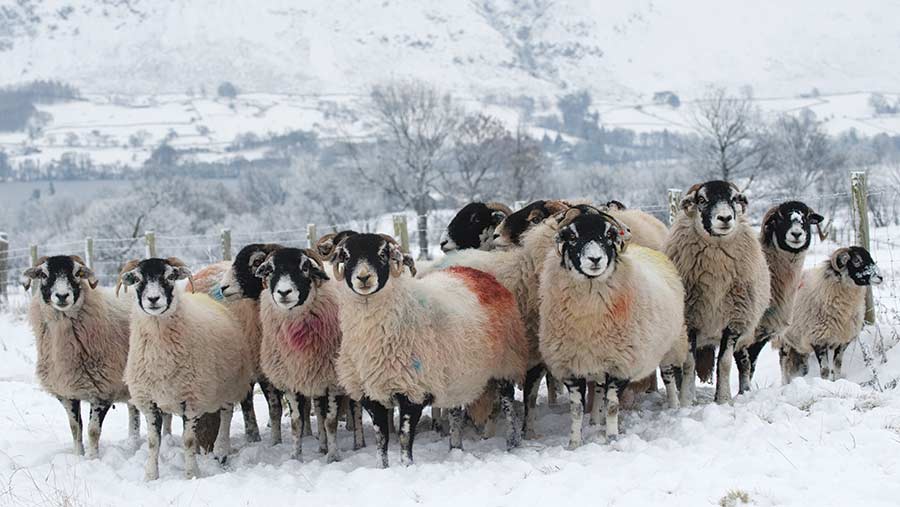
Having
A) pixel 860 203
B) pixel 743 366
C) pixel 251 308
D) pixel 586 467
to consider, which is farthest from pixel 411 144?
pixel 586 467

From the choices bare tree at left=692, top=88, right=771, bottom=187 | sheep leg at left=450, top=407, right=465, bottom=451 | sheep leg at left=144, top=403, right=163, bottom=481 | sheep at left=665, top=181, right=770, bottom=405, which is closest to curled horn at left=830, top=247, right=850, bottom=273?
sheep at left=665, top=181, right=770, bottom=405

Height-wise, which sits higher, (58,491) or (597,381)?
(597,381)

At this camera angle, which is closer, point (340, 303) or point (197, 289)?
point (340, 303)

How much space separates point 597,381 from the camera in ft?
26.5

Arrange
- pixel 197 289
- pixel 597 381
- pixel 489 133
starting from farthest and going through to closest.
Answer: pixel 489 133
pixel 197 289
pixel 597 381

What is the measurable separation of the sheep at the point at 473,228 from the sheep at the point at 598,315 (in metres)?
2.37

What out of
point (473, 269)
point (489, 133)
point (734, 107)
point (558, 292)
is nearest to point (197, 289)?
point (473, 269)

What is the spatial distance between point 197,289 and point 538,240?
4427mm

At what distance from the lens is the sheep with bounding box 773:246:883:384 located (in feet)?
36.6

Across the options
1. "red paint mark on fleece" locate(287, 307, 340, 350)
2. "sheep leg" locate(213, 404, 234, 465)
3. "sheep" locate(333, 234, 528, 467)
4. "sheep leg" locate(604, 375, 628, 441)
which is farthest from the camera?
"sheep leg" locate(213, 404, 234, 465)

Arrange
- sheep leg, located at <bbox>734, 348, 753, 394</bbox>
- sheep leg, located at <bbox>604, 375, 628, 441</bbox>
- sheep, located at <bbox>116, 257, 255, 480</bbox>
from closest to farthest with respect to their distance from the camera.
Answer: sheep leg, located at <bbox>604, 375, 628, 441</bbox>, sheep, located at <bbox>116, 257, 255, 480</bbox>, sheep leg, located at <bbox>734, 348, 753, 394</bbox>

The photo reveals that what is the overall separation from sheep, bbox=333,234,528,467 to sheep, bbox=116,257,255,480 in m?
1.46

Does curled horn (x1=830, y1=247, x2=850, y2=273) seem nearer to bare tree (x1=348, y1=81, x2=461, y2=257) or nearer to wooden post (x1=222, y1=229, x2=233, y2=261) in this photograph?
wooden post (x1=222, y1=229, x2=233, y2=261)

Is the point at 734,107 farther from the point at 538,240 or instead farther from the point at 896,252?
the point at 538,240
